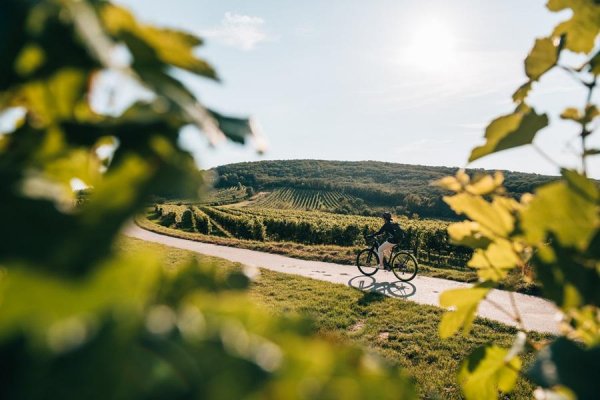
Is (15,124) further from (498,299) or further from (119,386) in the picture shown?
(498,299)

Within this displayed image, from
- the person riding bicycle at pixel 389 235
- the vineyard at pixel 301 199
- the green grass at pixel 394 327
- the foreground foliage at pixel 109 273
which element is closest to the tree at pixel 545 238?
the foreground foliage at pixel 109 273

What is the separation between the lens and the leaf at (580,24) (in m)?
0.89

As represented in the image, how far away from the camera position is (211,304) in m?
0.40

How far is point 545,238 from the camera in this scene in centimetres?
64

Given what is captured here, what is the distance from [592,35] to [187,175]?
3.23ft

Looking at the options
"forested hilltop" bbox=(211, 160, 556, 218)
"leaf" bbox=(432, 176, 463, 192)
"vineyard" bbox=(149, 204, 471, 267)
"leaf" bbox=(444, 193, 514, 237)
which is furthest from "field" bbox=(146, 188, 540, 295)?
"forested hilltop" bbox=(211, 160, 556, 218)

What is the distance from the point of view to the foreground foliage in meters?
0.27

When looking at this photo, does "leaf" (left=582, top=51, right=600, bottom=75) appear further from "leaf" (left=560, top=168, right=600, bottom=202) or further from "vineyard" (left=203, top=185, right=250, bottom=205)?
"vineyard" (left=203, top=185, right=250, bottom=205)

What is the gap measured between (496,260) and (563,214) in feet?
1.15

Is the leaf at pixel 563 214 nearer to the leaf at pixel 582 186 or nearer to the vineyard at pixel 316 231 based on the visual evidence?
the leaf at pixel 582 186

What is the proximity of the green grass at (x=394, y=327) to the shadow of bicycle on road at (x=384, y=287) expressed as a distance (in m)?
0.62

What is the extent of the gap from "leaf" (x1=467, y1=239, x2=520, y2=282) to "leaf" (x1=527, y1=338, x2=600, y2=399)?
28 cm

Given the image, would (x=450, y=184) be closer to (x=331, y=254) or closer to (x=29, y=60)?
(x=29, y=60)

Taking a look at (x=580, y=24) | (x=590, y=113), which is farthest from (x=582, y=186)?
(x=580, y=24)
